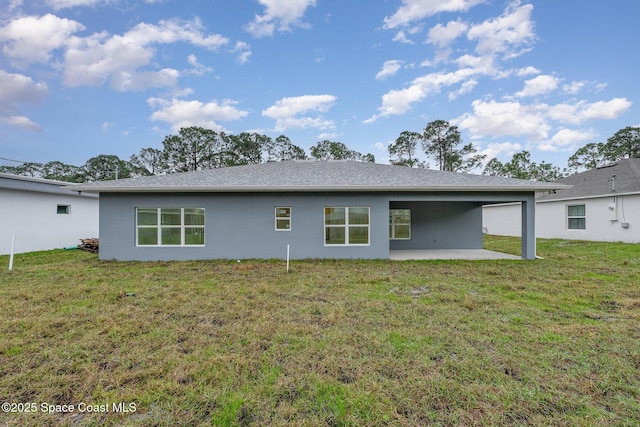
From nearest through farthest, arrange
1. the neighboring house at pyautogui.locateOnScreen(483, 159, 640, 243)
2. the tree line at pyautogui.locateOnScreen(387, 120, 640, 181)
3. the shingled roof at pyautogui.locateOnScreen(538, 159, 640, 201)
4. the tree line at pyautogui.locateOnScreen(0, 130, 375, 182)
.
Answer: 1. the neighboring house at pyautogui.locateOnScreen(483, 159, 640, 243)
2. the shingled roof at pyautogui.locateOnScreen(538, 159, 640, 201)
3. the tree line at pyautogui.locateOnScreen(0, 130, 375, 182)
4. the tree line at pyautogui.locateOnScreen(387, 120, 640, 181)

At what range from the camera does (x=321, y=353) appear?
2.98 m

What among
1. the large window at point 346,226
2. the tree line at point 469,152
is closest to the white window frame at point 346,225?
the large window at point 346,226

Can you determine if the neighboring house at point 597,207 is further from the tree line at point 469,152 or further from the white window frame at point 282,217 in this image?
the white window frame at point 282,217

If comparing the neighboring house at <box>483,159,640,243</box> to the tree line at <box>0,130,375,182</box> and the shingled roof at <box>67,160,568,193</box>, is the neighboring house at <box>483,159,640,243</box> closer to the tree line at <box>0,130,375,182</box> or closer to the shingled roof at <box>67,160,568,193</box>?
the shingled roof at <box>67,160,568,193</box>

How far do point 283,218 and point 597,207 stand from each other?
16.8 m

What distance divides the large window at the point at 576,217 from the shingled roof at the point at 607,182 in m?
0.73

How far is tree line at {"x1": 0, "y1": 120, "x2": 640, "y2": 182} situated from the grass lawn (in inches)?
973

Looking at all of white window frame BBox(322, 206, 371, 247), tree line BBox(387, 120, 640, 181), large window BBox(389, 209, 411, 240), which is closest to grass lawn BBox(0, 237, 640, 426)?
white window frame BBox(322, 206, 371, 247)

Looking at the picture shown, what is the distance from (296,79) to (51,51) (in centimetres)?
1037

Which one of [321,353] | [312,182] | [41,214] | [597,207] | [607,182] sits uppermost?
[607,182]

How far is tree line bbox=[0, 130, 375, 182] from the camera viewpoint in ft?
94.1

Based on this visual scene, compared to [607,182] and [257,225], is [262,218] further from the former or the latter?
[607,182]

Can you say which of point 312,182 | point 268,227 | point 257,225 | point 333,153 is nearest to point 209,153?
point 333,153

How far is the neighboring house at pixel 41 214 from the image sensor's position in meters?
10.6
